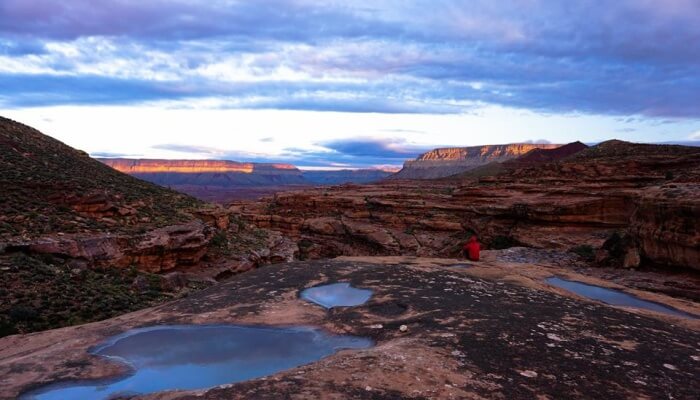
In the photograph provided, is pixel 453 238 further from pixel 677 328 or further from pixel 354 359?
pixel 354 359

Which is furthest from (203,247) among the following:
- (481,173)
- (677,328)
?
(481,173)

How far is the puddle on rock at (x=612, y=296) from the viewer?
35.2ft

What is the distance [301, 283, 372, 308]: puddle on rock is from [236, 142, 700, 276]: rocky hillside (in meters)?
11.3

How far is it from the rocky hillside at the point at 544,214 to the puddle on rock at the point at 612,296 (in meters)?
4.59

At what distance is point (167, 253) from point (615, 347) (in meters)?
19.8

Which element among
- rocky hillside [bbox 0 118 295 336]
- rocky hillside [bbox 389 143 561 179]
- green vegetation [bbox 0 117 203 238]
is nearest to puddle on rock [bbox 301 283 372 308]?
rocky hillside [bbox 0 118 295 336]

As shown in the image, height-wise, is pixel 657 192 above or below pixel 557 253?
above

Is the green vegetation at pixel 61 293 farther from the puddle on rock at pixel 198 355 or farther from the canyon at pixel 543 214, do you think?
the canyon at pixel 543 214

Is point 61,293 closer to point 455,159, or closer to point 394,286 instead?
point 394,286

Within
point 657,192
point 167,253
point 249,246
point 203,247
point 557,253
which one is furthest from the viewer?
point 249,246

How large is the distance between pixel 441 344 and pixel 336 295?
4100mm

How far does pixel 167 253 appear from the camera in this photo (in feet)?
73.3

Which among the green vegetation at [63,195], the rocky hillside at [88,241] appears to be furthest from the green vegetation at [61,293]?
the green vegetation at [63,195]

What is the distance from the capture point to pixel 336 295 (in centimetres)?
1066
